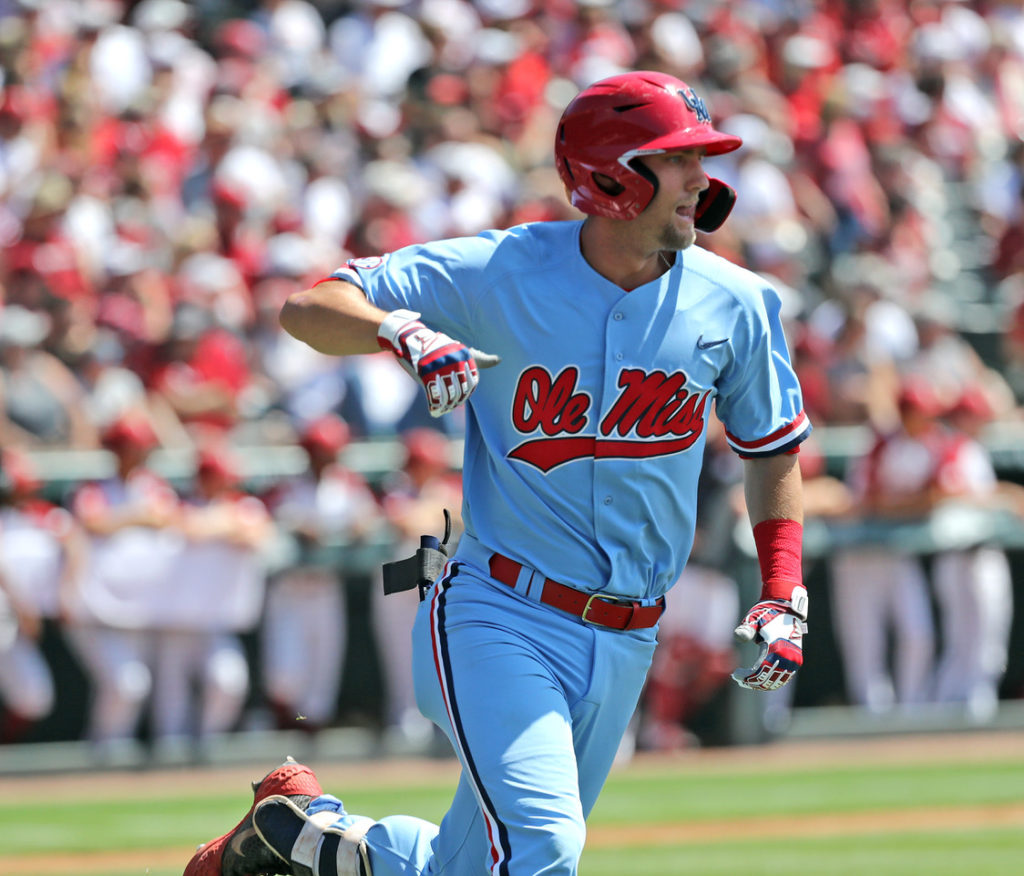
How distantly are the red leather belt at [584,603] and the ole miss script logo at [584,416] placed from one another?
0.25 metres

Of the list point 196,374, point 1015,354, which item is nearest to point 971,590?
point 1015,354

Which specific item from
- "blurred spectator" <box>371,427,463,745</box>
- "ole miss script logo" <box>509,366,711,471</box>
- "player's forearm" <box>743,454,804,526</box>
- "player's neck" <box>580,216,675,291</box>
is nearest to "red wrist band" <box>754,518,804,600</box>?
"player's forearm" <box>743,454,804,526</box>

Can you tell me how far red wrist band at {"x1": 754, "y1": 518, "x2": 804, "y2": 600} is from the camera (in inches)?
168

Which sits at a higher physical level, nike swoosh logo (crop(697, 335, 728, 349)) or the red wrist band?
nike swoosh logo (crop(697, 335, 728, 349))

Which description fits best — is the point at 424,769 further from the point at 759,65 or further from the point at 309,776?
the point at 759,65

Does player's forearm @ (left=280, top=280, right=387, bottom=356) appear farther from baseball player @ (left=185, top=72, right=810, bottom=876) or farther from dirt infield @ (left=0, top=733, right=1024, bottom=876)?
dirt infield @ (left=0, top=733, right=1024, bottom=876)

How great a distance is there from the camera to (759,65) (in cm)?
1418

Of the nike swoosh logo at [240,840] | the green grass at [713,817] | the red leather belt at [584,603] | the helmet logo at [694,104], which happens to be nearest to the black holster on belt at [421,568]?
the red leather belt at [584,603]

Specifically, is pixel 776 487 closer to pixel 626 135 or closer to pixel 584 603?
pixel 584 603

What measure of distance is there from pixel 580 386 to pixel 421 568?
0.61 metres

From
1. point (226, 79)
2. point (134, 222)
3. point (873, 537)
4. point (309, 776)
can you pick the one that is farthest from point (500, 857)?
point (226, 79)

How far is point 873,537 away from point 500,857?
722cm

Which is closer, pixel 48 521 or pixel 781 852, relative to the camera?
pixel 781 852

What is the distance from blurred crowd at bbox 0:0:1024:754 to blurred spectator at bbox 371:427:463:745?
0.07 meters
